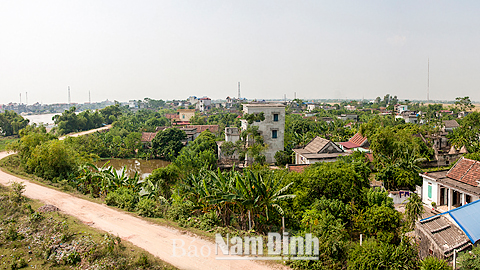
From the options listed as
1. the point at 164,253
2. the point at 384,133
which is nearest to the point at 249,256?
the point at 164,253

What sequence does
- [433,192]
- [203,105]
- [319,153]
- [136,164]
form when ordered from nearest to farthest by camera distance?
[433,192] < [319,153] < [136,164] < [203,105]

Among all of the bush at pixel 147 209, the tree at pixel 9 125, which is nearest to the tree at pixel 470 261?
the bush at pixel 147 209

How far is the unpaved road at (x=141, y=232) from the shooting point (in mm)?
7820

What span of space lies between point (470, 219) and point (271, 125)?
17.4 metres

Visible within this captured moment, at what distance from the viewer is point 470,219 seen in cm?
877

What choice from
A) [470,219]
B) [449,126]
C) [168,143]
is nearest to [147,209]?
[470,219]

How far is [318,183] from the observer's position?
11359 mm

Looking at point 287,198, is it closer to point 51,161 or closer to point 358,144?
point 51,161

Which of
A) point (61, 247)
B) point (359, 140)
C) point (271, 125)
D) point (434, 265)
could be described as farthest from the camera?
point (359, 140)

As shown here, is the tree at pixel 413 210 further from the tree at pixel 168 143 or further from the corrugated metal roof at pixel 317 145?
the tree at pixel 168 143

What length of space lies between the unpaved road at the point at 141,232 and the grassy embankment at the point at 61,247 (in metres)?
0.38

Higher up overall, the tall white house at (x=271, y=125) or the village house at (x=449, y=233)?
the tall white house at (x=271, y=125)

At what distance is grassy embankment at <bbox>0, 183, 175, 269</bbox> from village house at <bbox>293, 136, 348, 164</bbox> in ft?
46.7

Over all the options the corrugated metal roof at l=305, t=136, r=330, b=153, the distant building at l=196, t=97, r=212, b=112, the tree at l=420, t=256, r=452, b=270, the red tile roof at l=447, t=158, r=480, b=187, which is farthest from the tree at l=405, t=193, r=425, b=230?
the distant building at l=196, t=97, r=212, b=112
